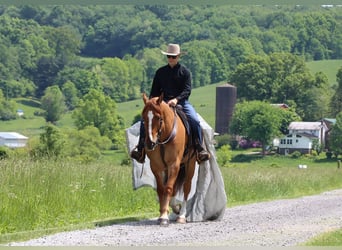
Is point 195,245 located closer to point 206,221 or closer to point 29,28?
point 206,221

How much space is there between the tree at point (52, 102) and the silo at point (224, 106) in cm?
1470

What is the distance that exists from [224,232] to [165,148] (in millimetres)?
1604

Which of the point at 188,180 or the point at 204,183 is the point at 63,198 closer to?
the point at 188,180

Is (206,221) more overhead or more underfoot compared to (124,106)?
more overhead

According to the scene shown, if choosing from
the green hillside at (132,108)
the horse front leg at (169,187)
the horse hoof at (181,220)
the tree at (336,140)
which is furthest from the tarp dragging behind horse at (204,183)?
the tree at (336,140)

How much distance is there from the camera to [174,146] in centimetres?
1253

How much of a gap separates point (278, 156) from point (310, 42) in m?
33.5

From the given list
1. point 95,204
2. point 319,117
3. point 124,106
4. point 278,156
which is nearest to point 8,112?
point 124,106

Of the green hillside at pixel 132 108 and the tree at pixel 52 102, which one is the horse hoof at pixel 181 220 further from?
the tree at pixel 52 102

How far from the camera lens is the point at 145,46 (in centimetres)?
8381

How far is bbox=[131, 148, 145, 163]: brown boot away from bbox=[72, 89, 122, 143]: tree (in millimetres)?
62309

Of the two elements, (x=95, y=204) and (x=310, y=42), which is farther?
(x=310, y=42)

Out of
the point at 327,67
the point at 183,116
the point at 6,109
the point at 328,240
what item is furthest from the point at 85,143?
the point at 328,240

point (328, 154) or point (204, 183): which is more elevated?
point (204, 183)
